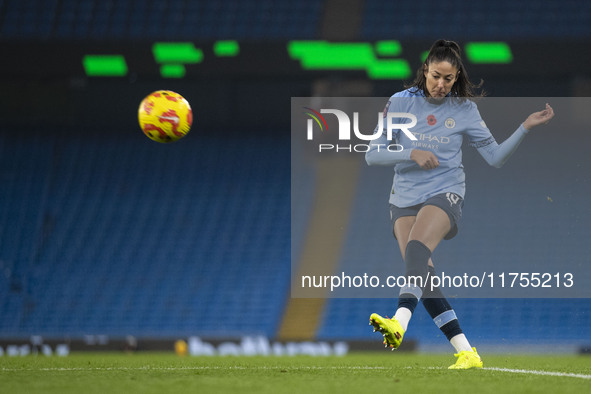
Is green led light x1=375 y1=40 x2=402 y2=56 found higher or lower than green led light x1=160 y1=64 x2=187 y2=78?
higher

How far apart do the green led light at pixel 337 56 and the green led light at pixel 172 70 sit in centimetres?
193

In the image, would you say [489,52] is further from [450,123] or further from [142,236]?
[450,123]

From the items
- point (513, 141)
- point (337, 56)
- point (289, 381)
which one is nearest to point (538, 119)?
point (513, 141)

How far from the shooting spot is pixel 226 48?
1466 centimetres

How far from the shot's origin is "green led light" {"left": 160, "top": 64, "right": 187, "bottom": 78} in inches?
593

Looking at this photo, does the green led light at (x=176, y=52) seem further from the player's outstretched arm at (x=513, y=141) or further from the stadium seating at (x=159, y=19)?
the player's outstretched arm at (x=513, y=141)

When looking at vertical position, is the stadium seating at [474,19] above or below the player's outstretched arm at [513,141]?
above

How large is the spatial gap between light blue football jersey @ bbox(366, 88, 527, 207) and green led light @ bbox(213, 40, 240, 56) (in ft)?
27.8

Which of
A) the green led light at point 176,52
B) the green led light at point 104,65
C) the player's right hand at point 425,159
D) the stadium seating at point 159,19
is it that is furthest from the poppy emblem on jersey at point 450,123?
the green led light at point 104,65

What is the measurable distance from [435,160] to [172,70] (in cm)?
971

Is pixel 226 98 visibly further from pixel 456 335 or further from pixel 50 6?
pixel 456 335

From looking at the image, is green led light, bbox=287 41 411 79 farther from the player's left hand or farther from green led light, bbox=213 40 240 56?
the player's left hand

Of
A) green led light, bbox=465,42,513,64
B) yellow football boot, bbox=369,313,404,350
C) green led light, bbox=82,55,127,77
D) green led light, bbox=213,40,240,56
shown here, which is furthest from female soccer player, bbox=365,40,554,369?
green led light, bbox=82,55,127,77

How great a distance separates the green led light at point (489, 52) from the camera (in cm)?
1414
